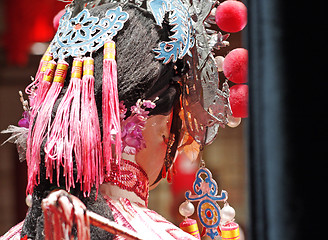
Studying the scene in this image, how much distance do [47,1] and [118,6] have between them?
12.6 inches

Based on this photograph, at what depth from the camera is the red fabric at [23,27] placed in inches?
39.1

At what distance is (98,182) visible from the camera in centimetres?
94

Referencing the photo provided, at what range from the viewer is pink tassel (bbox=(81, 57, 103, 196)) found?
919 mm

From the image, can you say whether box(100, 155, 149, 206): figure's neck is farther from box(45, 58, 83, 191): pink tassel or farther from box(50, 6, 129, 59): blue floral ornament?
box(50, 6, 129, 59): blue floral ornament

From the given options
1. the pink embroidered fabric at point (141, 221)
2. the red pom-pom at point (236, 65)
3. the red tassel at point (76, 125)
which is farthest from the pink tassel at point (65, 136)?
the red pom-pom at point (236, 65)

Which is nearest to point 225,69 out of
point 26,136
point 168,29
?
point 168,29

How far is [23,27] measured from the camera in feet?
3.56

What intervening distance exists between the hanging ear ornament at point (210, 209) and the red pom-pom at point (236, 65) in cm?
27

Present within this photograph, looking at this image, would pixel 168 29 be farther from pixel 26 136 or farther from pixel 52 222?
pixel 52 222

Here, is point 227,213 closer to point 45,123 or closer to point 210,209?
point 210,209

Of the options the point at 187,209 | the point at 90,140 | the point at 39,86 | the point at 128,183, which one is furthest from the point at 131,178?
the point at 187,209

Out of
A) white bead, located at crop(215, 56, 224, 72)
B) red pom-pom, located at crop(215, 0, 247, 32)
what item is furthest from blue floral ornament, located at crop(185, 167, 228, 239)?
red pom-pom, located at crop(215, 0, 247, 32)

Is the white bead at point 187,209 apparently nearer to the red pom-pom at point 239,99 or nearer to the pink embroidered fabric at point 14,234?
the red pom-pom at point 239,99

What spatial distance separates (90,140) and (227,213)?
0.47m
